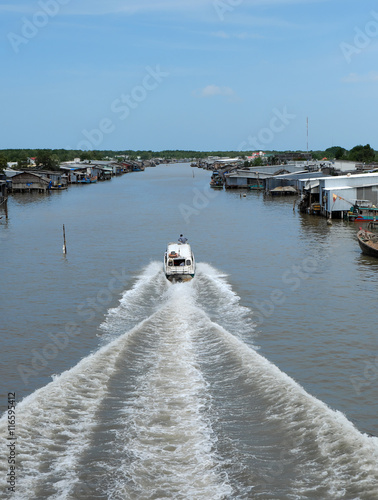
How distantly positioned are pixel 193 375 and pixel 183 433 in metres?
2.82

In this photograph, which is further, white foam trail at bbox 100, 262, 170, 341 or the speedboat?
the speedboat

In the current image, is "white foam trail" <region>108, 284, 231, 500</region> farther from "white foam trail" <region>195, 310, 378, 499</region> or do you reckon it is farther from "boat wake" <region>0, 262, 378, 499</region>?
"white foam trail" <region>195, 310, 378, 499</region>

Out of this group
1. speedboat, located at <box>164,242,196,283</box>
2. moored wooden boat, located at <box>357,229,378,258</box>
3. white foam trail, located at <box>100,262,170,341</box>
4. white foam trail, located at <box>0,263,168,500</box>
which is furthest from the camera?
moored wooden boat, located at <box>357,229,378,258</box>

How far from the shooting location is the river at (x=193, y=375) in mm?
9023

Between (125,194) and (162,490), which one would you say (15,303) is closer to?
(162,490)

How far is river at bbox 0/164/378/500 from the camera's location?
9.02 metres

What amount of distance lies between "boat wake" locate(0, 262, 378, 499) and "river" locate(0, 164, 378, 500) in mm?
32

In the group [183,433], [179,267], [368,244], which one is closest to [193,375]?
[183,433]

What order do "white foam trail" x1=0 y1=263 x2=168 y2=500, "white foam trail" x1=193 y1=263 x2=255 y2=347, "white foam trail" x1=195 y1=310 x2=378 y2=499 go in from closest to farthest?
1. "white foam trail" x1=195 y1=310 x2=378 y2=499
2. "white foam trail" x1=0 y1=263 x2=168 y2=500
3. "white foam trail" x1=193 y1=263 x2=255 y2=347

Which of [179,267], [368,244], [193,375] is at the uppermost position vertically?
[368,244]

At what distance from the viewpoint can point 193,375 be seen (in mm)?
13008

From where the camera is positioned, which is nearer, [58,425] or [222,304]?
[58,425]

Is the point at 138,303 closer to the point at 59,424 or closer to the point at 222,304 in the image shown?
the point at 222,304

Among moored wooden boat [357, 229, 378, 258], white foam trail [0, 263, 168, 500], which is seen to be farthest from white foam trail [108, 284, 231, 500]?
moored wooden boat [357, 229, 378, 258]
